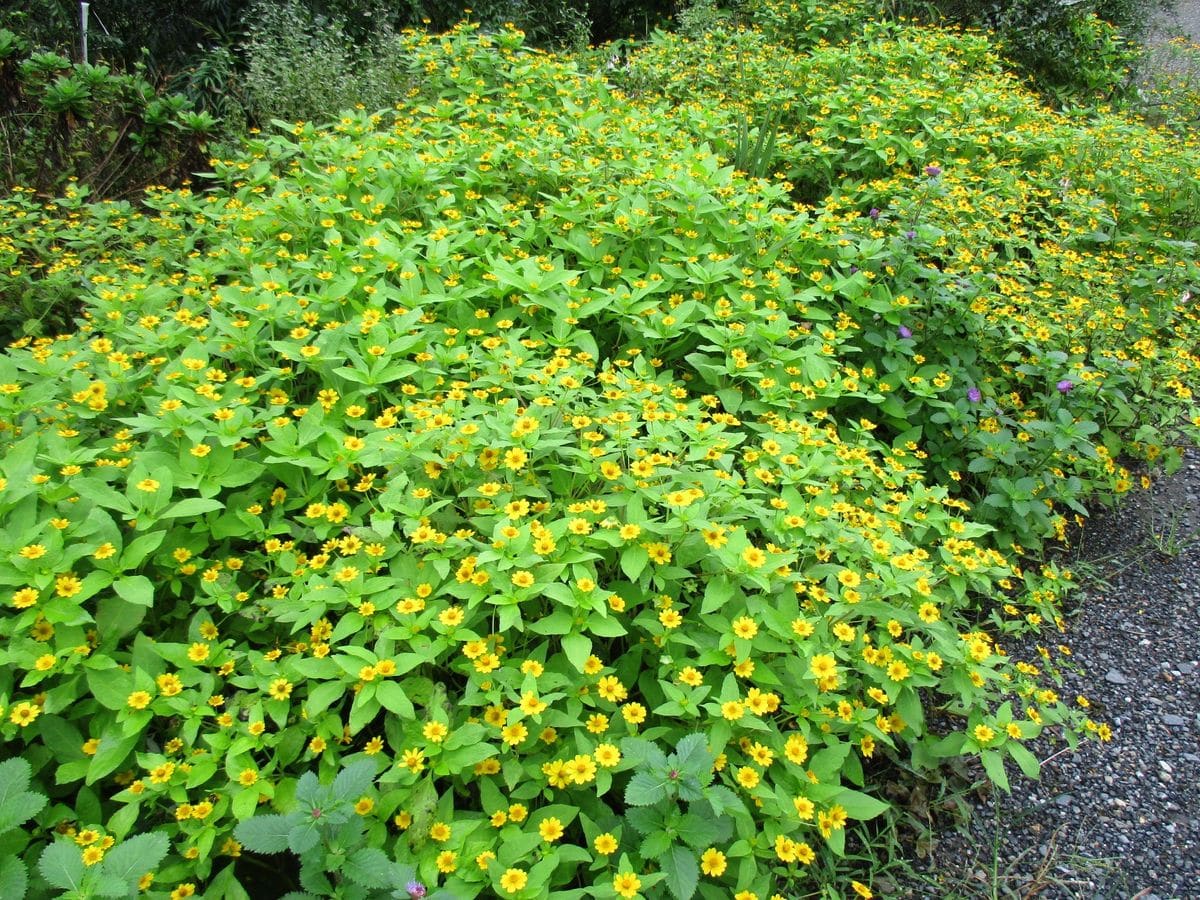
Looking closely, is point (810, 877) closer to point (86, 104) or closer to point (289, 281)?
point (289, 281)

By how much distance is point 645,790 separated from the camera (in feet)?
5.06

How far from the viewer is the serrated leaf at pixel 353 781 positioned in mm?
1495

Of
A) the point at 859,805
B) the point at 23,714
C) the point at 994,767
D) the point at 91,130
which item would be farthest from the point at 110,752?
the point at 91,130

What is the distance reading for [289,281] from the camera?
9.34ft

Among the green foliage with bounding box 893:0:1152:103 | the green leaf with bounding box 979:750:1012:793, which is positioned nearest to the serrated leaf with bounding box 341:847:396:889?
the green leaf with bounding box 979:750:1012:793

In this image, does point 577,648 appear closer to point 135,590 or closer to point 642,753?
point 642,753

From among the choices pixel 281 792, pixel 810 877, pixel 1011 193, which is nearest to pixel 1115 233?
pixel 1011 193

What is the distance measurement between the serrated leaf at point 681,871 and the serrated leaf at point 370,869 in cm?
50

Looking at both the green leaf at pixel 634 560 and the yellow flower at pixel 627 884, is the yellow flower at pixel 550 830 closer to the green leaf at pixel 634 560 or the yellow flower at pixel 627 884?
the yellow flower at pixel 627 884

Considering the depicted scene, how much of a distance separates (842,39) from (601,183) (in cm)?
396

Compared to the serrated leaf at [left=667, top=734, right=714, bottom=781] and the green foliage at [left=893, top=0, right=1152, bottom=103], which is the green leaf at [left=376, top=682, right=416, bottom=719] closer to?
the serrated leaf at [left=667, top=734, right=714, bottom=781]

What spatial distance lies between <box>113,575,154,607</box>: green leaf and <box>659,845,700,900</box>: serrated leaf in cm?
118

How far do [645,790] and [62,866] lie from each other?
3.24 feet

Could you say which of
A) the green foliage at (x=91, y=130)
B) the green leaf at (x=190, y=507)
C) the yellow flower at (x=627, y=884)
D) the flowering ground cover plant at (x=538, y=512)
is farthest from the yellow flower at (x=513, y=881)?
the green foliage at (x=91, y=130)
